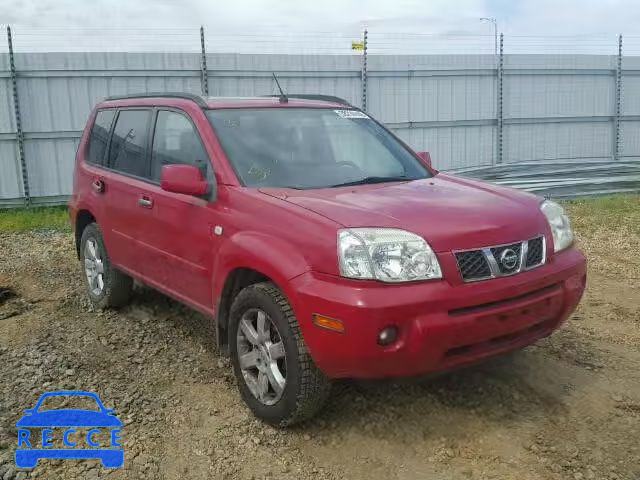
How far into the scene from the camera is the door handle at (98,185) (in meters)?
5.11

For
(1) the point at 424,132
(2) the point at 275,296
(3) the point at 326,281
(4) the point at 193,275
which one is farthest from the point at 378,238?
(1) the point at 424,132

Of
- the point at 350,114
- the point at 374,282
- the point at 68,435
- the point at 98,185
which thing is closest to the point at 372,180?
the point at 350,114

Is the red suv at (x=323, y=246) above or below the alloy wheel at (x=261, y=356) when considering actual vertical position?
above

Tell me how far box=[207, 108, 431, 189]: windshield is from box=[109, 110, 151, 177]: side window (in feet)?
2.81

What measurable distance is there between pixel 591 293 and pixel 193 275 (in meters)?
3.62

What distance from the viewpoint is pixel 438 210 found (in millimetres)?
3236

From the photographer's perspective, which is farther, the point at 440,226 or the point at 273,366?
the point at 273,366

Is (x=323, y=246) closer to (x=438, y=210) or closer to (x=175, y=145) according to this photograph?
(x=438, y=210)

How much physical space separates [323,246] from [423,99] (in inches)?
414

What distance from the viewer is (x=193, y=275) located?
3.96 metres

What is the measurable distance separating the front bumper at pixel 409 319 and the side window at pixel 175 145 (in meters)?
1.37

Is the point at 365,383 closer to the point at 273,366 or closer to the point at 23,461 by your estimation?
the point at 273,366

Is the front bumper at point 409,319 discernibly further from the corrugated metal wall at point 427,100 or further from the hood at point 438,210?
the corrugated metal wall at point 427,100

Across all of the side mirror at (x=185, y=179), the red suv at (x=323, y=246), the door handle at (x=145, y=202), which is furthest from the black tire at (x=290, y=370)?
the door handle at (x=145, y=202)
